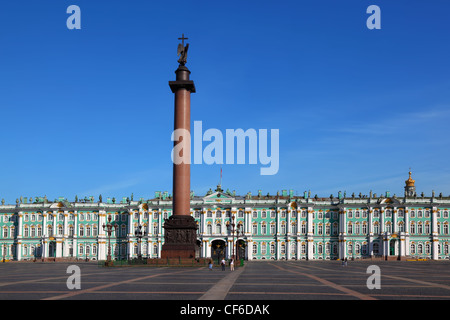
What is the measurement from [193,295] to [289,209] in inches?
3583

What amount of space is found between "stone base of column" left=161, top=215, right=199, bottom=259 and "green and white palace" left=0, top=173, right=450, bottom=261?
53638 mm

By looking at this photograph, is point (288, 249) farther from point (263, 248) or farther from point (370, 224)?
point (370, 224)

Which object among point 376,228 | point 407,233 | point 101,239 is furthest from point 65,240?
point 407,233

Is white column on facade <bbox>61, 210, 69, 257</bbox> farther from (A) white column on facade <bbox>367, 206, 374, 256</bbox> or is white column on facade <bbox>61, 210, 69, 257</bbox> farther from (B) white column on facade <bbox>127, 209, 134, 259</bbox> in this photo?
(A) white column on facade <bbox>367, 206, 374, 256</bbox>

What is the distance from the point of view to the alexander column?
2062 inches

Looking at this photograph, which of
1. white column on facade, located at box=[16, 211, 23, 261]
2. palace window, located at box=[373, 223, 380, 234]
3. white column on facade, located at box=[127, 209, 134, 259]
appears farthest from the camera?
white column on facade, located at box=[16, 211, 23, 261]

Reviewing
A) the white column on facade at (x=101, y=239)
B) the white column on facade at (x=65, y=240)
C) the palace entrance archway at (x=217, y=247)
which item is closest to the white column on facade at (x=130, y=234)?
the white column on facade at (x=101, y=239)

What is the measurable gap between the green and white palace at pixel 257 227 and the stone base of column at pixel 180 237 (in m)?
53.6

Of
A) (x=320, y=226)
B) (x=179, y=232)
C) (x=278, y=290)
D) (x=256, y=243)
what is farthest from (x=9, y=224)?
(x=278, y=290)

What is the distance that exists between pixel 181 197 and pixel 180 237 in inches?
149

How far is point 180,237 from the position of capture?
2089 inches

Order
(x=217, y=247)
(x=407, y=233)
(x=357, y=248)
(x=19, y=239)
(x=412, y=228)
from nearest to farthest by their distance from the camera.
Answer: (x=407, y=233) < (x=412, y=228) < (x=357, y=248) < (x=217, y=247) < (x=19, y=239)

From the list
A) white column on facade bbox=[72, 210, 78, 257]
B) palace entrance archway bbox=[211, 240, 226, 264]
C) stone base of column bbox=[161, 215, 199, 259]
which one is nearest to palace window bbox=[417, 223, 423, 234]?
palace entrance archway bbox=[211, 240, 226, 264]
